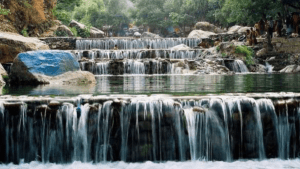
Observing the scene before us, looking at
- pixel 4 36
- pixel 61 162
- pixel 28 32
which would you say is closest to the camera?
pixel 61 162

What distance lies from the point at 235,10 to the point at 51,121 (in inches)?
809

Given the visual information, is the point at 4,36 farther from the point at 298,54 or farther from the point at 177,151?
the point at 298,54

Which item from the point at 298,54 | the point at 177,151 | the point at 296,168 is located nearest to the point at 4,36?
the point at 177,151

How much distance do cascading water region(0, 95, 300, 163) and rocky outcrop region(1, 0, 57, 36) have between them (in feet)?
61.5

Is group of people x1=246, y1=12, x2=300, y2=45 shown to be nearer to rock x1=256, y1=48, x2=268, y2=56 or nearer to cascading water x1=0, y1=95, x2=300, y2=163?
rock x1=256, y1=48, x2=268, y2=56

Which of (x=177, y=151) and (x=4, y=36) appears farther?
(x=4, y=36)

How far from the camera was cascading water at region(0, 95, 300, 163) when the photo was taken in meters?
5.29

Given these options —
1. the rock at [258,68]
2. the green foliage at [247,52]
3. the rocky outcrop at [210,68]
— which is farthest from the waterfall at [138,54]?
the rock at [258,68]

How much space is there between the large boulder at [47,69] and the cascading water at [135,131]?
551cm

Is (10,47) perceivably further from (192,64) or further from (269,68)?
(269,68)

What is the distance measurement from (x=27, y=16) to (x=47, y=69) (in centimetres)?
1509

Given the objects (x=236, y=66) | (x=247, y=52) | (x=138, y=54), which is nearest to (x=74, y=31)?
(x=138, y=54)

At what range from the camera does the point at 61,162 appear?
17.2ft

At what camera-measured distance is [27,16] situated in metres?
24.2
